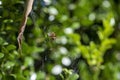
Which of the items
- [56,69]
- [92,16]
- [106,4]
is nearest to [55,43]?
[56,69]

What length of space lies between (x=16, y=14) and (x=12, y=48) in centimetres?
9

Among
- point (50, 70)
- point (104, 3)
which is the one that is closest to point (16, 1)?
point (50, 70)

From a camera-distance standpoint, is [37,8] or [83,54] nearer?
[37,8]

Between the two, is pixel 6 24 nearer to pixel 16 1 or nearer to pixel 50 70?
pixel 16 1

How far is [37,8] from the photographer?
944mm

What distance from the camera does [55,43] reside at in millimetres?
1188

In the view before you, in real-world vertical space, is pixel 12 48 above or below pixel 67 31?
above

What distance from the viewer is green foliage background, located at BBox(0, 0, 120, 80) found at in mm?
881

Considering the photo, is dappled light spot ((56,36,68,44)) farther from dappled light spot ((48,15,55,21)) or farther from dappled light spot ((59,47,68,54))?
dappled light spot ((48,15,55,21))

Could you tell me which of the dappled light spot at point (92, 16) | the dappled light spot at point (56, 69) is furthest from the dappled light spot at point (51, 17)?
the dappled light spot at point (92, 16)

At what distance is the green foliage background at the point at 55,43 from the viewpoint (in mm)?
881

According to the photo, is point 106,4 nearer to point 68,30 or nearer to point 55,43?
point 68,30

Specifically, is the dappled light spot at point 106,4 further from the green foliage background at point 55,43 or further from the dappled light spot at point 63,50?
the dappled light spot at point 63,50

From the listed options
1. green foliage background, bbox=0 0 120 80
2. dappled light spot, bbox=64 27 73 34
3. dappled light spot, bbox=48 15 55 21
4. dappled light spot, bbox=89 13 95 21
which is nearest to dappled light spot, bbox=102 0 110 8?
green foliage background, bbox=0 0 120 80
